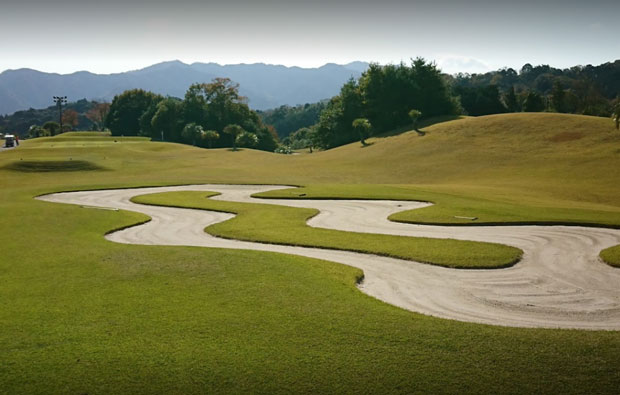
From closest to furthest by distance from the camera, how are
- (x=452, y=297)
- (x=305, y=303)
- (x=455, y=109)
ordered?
(x=305, y=303)
(x=452, y=297)
(x=455, y=109)

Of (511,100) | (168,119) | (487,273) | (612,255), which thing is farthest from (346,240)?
(168,119)

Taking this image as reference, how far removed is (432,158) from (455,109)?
1550 inches

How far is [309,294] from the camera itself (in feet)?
49.1

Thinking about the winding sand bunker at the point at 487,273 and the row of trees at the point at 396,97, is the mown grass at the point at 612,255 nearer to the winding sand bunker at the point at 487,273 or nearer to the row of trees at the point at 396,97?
the winding sand bunker at the point at 487,273

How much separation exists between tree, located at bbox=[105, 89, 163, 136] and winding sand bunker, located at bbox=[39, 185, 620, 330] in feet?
398

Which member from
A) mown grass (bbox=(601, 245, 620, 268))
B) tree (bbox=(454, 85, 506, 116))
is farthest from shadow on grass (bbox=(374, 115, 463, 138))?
mown grass (bbox=(601, 245, 620, 268))

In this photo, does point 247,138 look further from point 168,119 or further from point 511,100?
point 511,100

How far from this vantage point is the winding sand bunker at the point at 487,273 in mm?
14406

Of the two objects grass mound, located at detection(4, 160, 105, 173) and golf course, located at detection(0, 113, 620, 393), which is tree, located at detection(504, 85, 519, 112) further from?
grass mound, located at detection(4, 160, 105, 173)

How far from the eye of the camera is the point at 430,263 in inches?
776

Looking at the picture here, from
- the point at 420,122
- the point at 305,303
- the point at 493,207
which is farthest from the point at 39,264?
the point at 420,122

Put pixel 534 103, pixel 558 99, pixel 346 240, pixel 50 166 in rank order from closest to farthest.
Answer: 1. pixel 346 240
2. pixel 50 166
3. pixel 534 103
4. pixel 558 99

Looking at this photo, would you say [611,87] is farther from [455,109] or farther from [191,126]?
[191,126]

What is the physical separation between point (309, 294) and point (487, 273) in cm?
706
